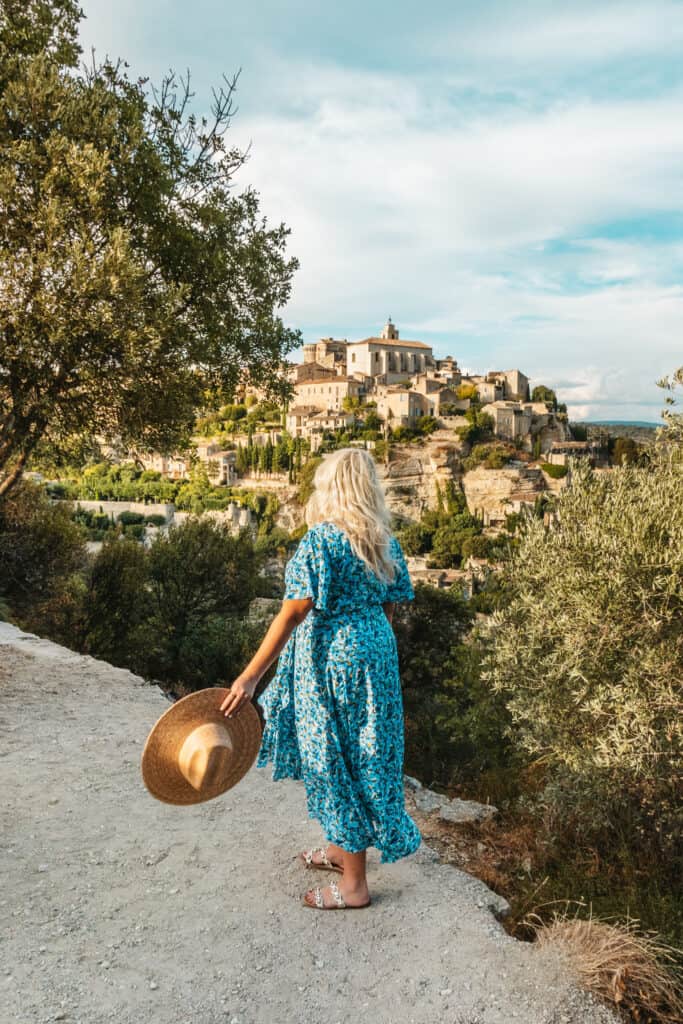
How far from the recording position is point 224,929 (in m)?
3.22

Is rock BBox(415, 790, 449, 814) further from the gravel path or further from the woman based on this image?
the woman

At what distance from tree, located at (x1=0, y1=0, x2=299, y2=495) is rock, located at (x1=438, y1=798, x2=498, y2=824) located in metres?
4.08

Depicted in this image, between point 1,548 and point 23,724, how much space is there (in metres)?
7.62

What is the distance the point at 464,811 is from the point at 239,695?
2750 mm

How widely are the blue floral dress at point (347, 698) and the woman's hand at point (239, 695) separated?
271mm

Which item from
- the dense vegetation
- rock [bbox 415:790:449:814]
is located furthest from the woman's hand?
the dense vegetation

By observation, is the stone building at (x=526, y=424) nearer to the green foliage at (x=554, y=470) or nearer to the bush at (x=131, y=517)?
the green foliage at (x=554, y=470)

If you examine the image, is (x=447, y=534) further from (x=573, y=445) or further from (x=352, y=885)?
(x=352, y=885)

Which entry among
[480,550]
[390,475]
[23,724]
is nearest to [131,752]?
[23,724]

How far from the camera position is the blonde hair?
3.17m

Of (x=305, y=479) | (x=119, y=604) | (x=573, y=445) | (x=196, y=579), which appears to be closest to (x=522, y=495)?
(x=573, y=445)

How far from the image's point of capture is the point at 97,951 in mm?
3027

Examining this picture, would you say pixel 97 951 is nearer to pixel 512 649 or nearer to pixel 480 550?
pixel 512 649

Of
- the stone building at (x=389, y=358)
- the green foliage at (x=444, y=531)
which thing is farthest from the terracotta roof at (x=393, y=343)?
the green foliage at (x=444, y=531)
